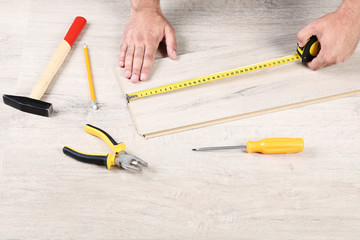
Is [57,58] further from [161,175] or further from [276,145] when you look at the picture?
[276,145]

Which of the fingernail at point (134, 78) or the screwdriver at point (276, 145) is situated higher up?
the fingernail at point (134, 78)

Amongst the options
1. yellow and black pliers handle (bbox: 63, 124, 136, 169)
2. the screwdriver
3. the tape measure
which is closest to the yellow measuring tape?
the tape measure

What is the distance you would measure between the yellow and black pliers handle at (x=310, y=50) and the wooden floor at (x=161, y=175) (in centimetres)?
20

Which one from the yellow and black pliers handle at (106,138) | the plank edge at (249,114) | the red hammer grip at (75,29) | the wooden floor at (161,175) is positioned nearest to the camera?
the wooden floor at (161,175)

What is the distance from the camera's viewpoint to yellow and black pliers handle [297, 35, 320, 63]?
5.54 ft

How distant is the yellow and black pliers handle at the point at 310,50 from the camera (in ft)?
5.54

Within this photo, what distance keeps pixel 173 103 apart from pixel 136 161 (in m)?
0.32

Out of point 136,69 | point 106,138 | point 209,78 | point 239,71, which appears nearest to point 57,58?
point 136,69

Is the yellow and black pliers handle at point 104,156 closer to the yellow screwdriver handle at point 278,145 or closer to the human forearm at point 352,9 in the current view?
the yellow screwdriver handle at point 278,145

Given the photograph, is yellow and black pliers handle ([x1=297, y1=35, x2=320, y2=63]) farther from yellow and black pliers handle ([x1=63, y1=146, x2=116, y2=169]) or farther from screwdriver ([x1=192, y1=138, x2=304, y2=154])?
yellow and black pliers handle ([x1=63, y1=146, x2=116, y2=169])

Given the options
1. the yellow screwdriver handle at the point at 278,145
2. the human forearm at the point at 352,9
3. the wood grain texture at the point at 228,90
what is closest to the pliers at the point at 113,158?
the wood grain texture at the point at 228,90

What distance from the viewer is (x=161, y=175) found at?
1.45 meters

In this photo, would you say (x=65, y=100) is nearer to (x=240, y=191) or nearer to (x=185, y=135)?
(x=185, y=135)

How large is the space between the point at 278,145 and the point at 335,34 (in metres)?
0.52
